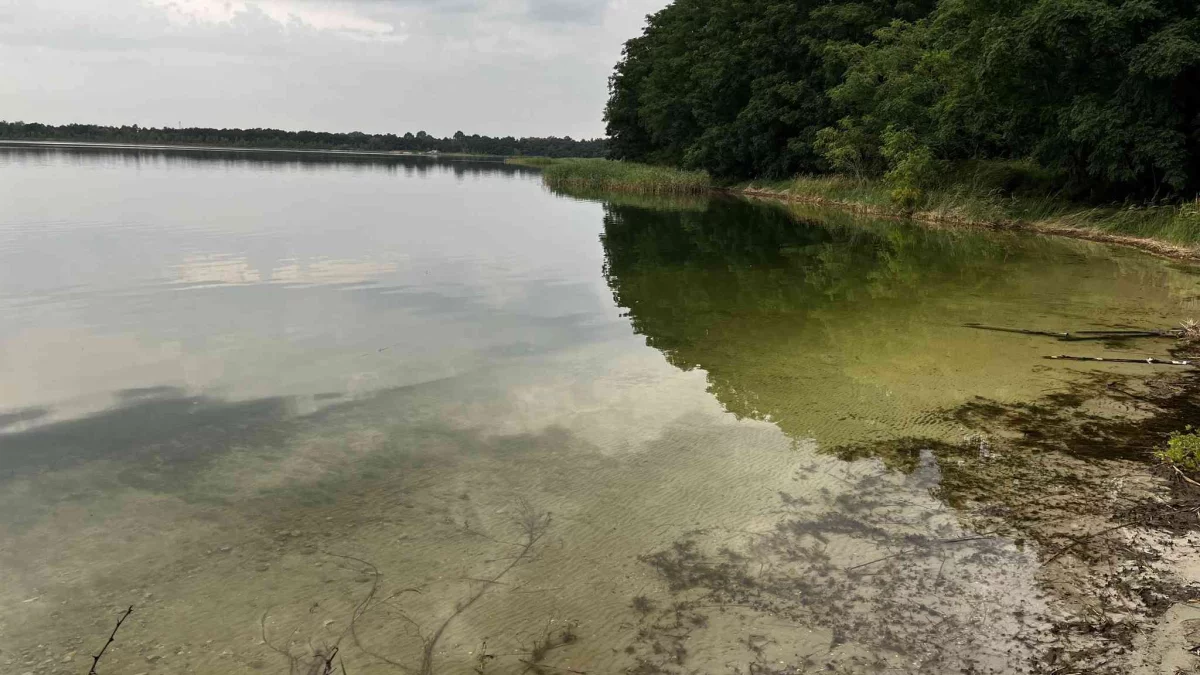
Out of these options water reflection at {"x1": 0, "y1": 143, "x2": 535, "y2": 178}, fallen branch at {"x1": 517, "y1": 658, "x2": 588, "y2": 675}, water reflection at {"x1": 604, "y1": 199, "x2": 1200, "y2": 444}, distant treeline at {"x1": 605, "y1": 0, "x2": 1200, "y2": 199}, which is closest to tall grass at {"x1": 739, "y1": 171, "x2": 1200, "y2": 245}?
distant treeline at {"x1": 605, "y1": 0, "x2": 1200, "y2": 199}

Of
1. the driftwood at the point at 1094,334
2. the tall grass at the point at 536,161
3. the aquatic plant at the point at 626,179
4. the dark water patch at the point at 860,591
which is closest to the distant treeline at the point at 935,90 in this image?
the aquatic plant at the point at 626,179

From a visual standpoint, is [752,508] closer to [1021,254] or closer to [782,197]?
[1021,254]

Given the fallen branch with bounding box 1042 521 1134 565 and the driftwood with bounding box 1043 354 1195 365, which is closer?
the fallen branch with bounding box 1042 521 1134 565

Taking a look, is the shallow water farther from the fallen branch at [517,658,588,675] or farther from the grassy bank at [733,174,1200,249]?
the grassy bank at [733,174,1200,249]

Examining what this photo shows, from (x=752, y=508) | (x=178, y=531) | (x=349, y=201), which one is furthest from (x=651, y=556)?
(x=349, y=201)

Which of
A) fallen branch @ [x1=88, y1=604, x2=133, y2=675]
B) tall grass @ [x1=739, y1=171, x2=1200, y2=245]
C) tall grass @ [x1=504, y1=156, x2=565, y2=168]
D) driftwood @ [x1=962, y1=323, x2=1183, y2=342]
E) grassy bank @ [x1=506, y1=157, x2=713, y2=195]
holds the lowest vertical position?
fallen branch @ [x1=88, y1=604, x2=133, y2=675]

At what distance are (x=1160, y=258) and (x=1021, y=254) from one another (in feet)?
9.48

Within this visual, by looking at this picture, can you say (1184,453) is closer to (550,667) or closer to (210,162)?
(550,667)

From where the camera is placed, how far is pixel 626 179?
150 ft

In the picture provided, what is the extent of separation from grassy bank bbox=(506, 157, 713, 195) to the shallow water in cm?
3171

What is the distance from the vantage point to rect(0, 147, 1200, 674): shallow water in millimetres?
3605

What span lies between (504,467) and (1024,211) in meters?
24.3

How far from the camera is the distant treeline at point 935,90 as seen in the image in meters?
18.6

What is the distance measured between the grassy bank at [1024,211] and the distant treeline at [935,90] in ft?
2.60
